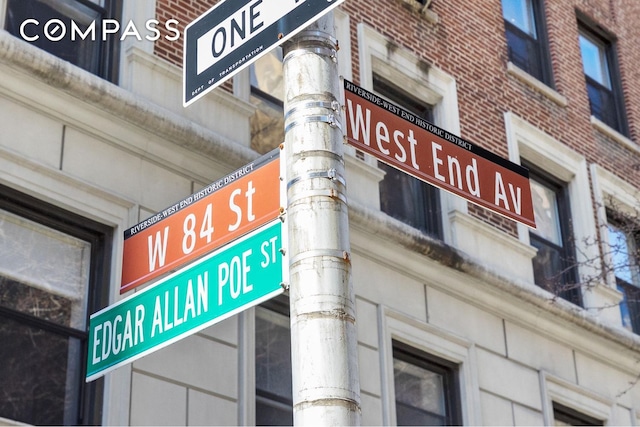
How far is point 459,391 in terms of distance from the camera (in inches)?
499

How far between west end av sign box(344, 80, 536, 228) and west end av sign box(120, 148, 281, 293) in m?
0.57

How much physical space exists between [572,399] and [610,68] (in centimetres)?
720

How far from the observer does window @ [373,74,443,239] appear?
44.5 feet

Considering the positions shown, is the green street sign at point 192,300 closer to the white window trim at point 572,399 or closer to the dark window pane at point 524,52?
the white window trim at point 572,399

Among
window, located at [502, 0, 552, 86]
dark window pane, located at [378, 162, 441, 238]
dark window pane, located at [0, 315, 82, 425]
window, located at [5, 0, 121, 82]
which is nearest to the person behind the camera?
dark window pane, located at [0, 315, 82, 425]

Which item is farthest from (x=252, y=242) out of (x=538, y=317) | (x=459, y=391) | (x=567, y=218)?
(x=567, y=218)

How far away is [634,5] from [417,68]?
729cm

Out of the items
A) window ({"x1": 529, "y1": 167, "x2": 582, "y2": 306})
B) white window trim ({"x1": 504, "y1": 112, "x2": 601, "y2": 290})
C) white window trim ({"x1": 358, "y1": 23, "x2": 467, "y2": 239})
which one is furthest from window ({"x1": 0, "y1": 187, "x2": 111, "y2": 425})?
white window trim ({"x1": 504, "y1": 112, "x2": 601, "y2": 290})

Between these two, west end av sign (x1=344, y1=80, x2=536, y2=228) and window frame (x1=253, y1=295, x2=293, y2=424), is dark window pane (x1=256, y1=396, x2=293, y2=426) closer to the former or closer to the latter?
window frame (x1=253, y1=295, x2=293, y2=424)

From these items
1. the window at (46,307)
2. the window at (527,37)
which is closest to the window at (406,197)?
the window at (527,37)

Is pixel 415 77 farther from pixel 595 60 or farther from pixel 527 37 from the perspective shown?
pixel 595 60

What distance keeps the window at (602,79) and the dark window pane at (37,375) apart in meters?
11.2

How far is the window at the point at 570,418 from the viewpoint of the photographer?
1402 cm

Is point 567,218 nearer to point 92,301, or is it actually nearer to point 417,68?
point 417,68
